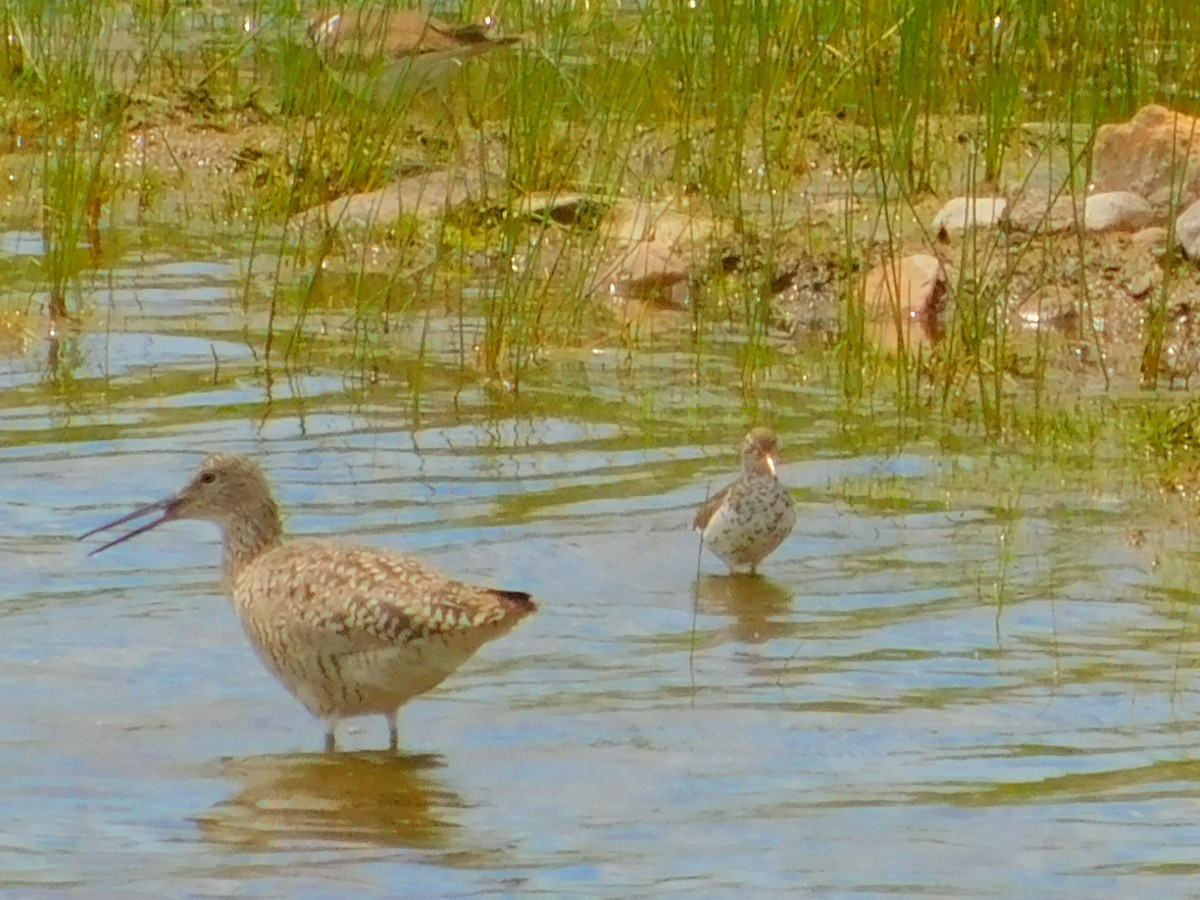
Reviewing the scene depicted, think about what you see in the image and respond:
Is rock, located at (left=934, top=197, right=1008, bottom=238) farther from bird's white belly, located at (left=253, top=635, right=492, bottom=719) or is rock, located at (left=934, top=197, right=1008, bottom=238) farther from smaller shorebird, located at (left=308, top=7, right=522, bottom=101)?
bird's white belly, located at (left=253, top=635, right=492, bottom=719)

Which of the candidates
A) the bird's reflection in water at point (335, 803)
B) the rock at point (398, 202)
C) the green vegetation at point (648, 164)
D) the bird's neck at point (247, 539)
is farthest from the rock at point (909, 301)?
the bird's reflection in water at point (335, 803)

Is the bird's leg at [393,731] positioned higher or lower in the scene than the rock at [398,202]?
lower

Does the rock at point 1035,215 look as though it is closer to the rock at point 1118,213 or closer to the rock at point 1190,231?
the rock at point 1118,213

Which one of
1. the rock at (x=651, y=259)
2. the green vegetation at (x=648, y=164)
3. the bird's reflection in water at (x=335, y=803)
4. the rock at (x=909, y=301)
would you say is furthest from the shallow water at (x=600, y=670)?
the rock at (x=651, y=259)

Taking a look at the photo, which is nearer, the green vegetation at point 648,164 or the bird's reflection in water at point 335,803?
the bird's reflection in water at point 335,803

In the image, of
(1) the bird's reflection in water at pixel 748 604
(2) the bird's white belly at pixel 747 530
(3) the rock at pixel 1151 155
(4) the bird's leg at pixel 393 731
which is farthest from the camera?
(3) the rock at pixel 1151 155

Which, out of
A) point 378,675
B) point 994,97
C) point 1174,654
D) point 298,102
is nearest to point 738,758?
point 378,675

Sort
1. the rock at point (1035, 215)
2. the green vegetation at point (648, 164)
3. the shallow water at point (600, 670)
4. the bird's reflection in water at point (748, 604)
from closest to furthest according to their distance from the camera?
the shallow water at point (600, 670)
the bird's reflection in water at point (748, 604)
the green vegetation at point (648, 164)
the rock at point (1035, 215)

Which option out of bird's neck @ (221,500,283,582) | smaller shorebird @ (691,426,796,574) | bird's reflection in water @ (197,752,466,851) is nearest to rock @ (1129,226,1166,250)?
smaller shorebird @ (691,426,796,574)

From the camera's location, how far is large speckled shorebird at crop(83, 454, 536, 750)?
5.88 m

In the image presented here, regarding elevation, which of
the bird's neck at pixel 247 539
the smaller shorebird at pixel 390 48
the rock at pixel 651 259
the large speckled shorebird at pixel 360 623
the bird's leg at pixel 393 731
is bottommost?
the bird's leg at pixel 393 731

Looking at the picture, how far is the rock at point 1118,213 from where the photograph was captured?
36.0ft

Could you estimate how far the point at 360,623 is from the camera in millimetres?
6039

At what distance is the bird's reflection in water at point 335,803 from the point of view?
5449 millimetres
